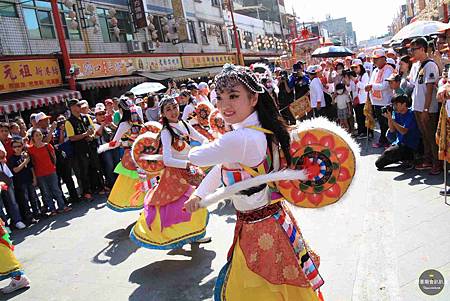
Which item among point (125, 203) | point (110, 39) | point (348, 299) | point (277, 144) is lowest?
point (348, 299)

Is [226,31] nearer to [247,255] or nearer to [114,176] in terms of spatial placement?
[114,176]

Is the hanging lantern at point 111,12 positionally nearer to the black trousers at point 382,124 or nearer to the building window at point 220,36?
the black trousers at point 382,124

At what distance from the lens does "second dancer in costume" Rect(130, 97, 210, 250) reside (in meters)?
4.18

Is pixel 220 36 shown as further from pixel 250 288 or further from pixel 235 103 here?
pixel 250 288

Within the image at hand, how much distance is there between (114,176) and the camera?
908 centimetres

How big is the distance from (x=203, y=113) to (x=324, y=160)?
4778mm

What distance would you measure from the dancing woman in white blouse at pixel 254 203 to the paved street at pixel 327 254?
372mm

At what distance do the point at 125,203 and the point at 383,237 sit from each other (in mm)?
3431

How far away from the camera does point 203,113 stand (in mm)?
7105

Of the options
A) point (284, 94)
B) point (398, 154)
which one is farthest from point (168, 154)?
point (284, 94)

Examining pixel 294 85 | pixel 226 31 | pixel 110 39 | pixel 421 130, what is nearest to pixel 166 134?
pixel 421 130

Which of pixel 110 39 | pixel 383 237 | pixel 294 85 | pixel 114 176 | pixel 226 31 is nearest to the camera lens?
pixel 383 237

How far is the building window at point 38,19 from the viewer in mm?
14711

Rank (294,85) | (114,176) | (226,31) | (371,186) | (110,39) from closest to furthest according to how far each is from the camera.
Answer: (371,186) < (114,176) < (294,85) < (110,39) < (226,31)
